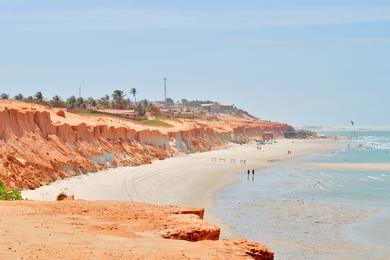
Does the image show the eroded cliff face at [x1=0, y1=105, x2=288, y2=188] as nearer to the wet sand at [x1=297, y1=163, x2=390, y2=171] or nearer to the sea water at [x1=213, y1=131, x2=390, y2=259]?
the sea water at [x1=213, y1=131, x2=390, y2=259]

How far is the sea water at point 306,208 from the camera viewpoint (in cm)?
2386

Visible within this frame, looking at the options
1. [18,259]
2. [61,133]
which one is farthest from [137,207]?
[61,133]

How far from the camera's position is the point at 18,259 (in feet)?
32.1

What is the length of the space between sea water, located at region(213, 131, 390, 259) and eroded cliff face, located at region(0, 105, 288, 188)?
33.8 feet

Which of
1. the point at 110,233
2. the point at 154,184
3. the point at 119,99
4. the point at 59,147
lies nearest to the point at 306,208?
the point at 154,184

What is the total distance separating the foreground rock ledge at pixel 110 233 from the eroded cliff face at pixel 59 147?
1832 cm

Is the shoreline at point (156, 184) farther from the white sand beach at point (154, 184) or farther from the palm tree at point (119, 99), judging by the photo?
the palm tree at point (119, 99)

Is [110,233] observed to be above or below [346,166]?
above

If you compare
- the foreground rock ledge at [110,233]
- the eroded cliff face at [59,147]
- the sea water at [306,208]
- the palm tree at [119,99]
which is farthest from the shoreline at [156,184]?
the palm tree at [119,99]

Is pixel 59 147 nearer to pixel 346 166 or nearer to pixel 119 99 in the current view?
pixel 346 166

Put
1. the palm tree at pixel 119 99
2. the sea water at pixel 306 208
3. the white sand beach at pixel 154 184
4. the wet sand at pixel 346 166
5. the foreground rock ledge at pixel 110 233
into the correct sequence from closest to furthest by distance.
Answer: the foreground rock ledge at pixel 110 233, the sea water at pixel 306 208, the white sand beach at pixel 154 184, the wet sand at pixel 346 166, the palm tree at pixel 119 99

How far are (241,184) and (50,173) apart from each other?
15.5 meters

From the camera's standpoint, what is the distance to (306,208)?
3341 centimetres

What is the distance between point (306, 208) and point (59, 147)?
1854cm
